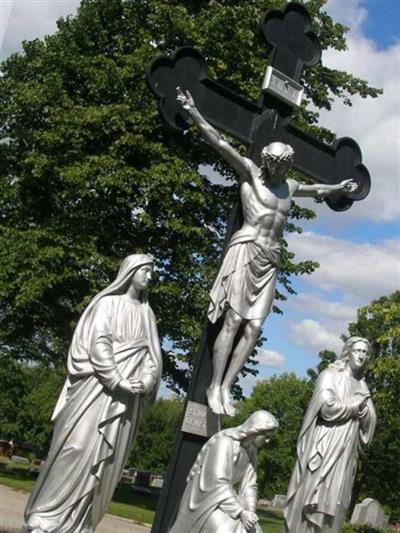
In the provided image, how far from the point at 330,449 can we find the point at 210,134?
10.3ft

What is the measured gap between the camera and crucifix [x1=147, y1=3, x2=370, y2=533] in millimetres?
7527

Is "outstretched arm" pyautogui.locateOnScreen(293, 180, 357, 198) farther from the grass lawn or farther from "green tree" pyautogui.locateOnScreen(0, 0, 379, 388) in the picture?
"green tree" pyautogui.locateOnScreen(0, 0, 379, 388)

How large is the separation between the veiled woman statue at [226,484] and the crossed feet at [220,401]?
77 cm

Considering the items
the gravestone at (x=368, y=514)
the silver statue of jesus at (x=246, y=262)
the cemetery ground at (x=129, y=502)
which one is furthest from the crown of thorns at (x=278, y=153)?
the gravestone at (x=368, y=514)

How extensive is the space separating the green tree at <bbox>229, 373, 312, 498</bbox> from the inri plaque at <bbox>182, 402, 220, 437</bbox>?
49821mm

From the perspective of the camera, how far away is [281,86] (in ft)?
27.9

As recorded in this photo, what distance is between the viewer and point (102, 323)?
6629 millimetres

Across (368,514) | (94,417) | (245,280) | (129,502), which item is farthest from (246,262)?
(368,514)

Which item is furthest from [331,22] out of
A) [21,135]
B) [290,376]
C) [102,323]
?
[290,376]

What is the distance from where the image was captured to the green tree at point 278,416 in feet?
195

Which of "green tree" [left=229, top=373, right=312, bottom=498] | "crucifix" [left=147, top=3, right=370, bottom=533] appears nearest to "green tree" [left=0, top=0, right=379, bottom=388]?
"crucifix" [left=147, top=3, right=370, bottom=533]

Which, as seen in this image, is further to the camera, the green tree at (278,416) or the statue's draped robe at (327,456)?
the green tree at (278,416)

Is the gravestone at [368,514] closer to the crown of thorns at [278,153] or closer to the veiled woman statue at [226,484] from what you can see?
the crown of thorns at [278,153]

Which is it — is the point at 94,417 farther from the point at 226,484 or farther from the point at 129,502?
the point at 129,502
